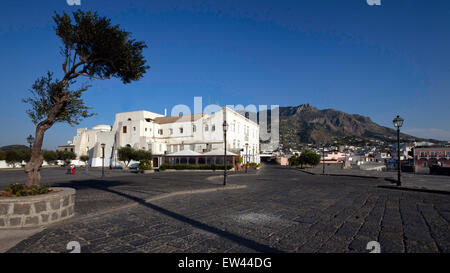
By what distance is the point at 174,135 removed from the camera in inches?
2055

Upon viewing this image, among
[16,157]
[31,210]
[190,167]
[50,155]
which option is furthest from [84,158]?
[31,210]

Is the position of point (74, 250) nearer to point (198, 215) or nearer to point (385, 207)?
point (198, 215)

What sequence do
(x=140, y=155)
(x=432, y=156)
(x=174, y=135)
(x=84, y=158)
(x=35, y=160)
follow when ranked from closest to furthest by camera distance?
(x=35, y=160) → (x=140, y=155) → (x=174, y=135) → (x=432, y=156) → (x=84, y=158)

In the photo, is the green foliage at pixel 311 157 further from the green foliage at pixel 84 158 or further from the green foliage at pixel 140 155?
the green foliage at pixel 84 158

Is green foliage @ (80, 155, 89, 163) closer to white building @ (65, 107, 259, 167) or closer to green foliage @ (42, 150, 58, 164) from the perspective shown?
white building @ (65, 107, 259, 167)

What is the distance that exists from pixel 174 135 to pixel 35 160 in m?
46.2

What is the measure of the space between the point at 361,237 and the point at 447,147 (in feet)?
224

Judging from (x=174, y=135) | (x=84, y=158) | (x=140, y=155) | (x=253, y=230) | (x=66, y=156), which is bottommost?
(x=84, y=158)

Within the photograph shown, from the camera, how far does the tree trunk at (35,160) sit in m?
6.21

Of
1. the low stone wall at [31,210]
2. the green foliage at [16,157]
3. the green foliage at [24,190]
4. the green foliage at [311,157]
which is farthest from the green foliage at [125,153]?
the low stone wall at [31,210]

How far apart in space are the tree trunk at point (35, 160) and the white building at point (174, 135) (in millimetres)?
38029

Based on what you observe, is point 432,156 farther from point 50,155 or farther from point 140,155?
point 50,155
